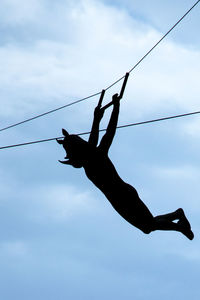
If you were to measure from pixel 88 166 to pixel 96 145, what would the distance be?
38 cm

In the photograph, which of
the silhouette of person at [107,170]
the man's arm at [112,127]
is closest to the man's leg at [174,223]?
the silhouette of person at [107,170]

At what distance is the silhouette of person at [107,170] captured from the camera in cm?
1558

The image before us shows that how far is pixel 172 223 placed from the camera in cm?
1597

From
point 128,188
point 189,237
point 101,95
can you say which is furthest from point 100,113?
point 189,237

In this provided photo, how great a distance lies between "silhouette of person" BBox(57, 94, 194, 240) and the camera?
15578mm

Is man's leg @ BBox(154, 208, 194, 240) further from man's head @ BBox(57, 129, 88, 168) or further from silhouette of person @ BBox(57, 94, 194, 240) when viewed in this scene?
man's head @ BBox(57, 129, 88, 168)

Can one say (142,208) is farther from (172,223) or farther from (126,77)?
(126,77)

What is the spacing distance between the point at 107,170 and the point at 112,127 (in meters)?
0.73

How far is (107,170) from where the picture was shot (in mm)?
15586

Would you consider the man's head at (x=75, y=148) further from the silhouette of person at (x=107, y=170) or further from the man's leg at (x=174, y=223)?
the man's leg at (x=174, y=223)

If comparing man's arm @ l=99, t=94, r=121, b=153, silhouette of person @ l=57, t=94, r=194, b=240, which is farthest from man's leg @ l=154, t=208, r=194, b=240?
man's arm @ l=99, t=94, r=121, b=153

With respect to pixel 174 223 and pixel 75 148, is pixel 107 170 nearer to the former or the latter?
pixel 75 148

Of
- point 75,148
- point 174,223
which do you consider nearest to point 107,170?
point 75,148

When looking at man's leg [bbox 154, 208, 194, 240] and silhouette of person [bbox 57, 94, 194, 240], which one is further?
man's leg [bbox 154, 208, 194, 240]
